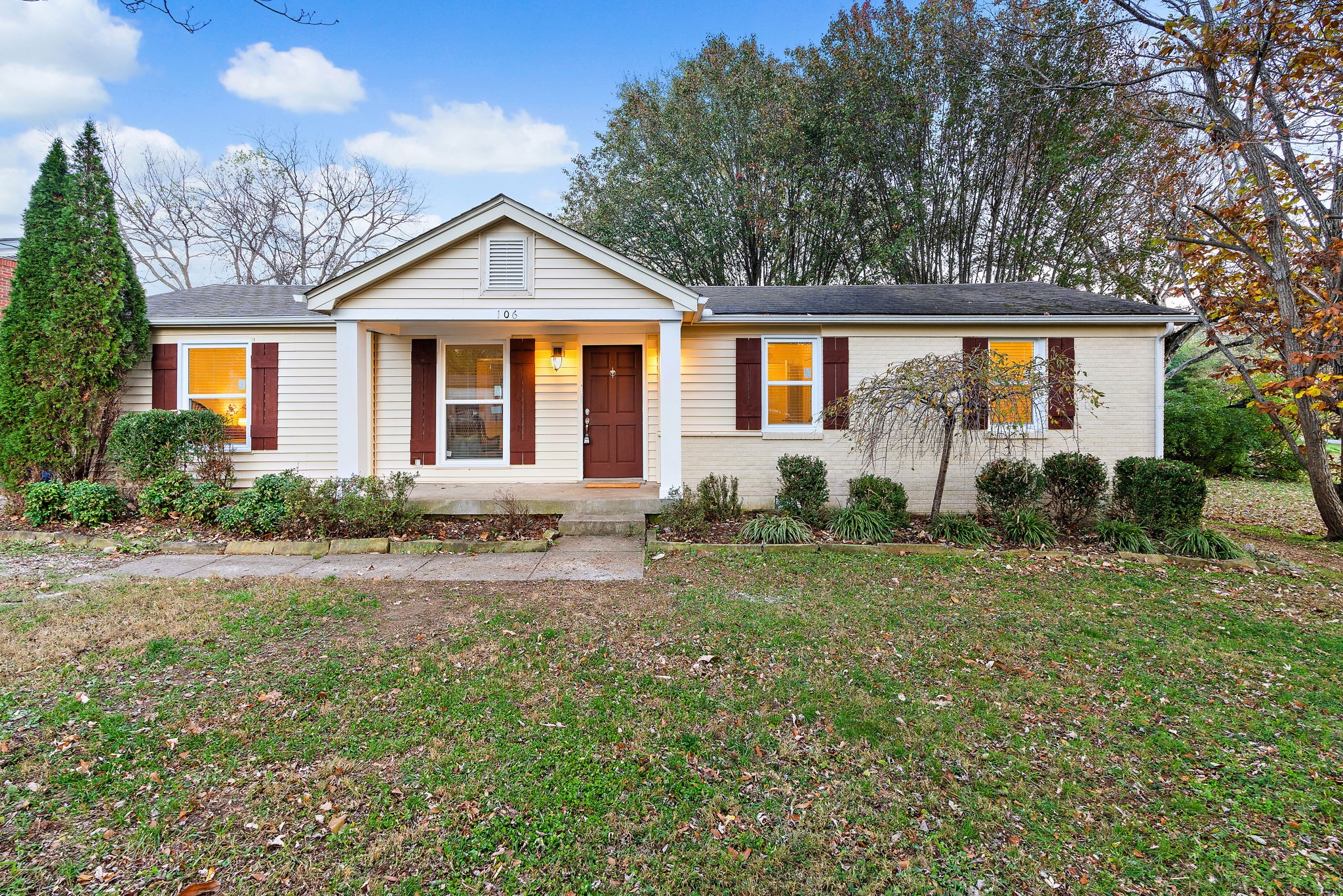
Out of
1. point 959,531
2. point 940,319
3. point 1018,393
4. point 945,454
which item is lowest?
point 959,531

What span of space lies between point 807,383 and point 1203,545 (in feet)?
17.1

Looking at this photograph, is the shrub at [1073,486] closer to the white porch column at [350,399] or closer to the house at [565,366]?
the house at [565,366]

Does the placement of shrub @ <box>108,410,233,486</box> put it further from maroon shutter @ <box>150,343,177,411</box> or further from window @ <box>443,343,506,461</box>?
window @ <box>443,343,506,461</box>

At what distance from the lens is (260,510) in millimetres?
7008

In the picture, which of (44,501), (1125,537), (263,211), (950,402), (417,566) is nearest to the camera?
(417,566)

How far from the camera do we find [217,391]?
8867 millimetres

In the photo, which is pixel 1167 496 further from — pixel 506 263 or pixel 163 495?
pixel 163 495

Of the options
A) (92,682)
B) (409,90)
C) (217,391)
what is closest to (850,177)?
(409,90)

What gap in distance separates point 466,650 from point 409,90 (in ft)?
39.9

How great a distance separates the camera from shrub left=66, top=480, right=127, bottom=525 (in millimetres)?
7133

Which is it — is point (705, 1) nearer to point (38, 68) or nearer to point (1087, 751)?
point (38, 68)

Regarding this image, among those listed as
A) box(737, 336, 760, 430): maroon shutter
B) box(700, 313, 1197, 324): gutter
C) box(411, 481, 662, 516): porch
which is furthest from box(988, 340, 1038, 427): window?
box(411, 481, 662, 516): porch

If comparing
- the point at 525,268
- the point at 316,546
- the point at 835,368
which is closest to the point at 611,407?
the point at 525,268

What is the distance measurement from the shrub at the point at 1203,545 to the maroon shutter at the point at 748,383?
17.8 ft
